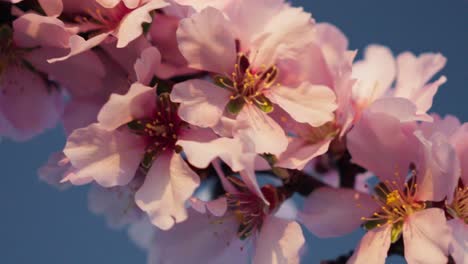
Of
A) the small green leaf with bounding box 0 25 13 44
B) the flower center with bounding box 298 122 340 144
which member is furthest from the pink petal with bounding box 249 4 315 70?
the small green leaf with bounding box 0 25 13 44

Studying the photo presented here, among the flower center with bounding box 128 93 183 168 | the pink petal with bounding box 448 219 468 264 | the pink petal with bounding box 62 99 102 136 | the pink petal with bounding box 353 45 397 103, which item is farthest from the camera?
the pink petal with bounding box 353 45 397 103

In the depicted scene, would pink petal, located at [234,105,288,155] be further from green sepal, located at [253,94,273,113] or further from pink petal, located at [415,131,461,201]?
pink petal, located at [415,131,461,201]

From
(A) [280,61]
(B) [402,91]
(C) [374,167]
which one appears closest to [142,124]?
(A) [280,61]

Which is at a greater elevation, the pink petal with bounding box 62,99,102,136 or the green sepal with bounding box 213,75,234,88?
the green sepal with bounding box 213,75,234,88

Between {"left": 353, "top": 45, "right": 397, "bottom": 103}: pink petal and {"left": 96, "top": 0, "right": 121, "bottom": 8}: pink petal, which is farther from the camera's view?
{"left": 353, "top": 45, "right": 397, "bottom": 103}: pink petal

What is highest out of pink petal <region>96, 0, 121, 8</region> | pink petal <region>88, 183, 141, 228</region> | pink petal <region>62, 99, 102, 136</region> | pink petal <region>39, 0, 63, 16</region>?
pink petal <region>96, 0, 121, 8</region>

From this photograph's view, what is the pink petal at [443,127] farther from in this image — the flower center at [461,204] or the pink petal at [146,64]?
the pink petal at [146,64]

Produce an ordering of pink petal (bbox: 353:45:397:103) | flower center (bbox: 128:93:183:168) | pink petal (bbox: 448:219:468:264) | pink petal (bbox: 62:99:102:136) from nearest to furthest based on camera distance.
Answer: pink petal (bbox: 448:219:468:264)
flower center (bbox: 128:93:183:168)
pink petal (bbox: 62:99:102:136)
pink petal (bbox: 353:45:397:103)

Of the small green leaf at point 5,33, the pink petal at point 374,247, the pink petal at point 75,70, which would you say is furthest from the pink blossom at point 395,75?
the small green leaf at point 5,33

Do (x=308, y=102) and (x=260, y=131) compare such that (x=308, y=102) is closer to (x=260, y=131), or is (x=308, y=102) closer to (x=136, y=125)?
(x=260, y=131)
